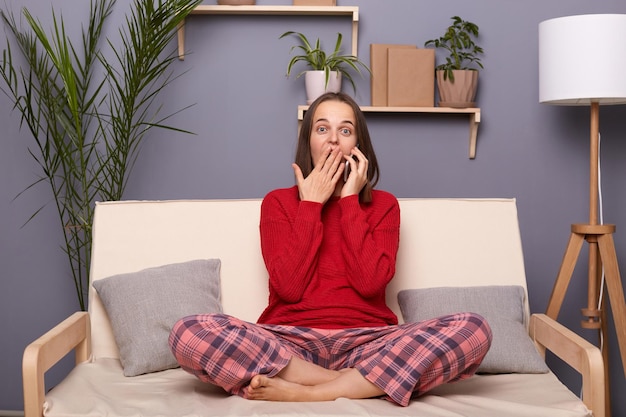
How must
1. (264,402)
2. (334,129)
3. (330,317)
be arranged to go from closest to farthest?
(264,402) < (330,317) < (334,129)

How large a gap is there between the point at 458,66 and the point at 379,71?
319mm

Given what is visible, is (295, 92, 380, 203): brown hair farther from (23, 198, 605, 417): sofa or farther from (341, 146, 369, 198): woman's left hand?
(23, 198, 605, 417): sofa

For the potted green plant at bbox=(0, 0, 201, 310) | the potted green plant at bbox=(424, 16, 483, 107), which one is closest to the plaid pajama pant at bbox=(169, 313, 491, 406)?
the potted green plant at bbox=(0, 0, 201, 310)

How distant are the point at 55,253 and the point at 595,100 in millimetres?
2263

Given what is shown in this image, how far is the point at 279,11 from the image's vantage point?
3.14m

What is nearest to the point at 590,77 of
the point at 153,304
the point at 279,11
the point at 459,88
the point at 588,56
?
the point at 588,56

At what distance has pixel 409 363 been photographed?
6.25 ft

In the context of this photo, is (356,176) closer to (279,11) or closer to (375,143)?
(375,143)

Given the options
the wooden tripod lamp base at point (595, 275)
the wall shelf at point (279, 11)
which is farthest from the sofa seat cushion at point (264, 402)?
the wall shelf at point (279, 11)

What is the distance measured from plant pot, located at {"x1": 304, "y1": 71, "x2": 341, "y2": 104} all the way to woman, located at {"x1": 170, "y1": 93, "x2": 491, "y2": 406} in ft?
1.93

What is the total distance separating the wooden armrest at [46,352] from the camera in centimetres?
185

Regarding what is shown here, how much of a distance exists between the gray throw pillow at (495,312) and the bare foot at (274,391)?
1.84ft

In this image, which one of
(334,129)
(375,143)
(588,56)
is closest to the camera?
(334,129)

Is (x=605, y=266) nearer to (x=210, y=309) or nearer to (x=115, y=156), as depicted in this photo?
(x=210, y=309)
